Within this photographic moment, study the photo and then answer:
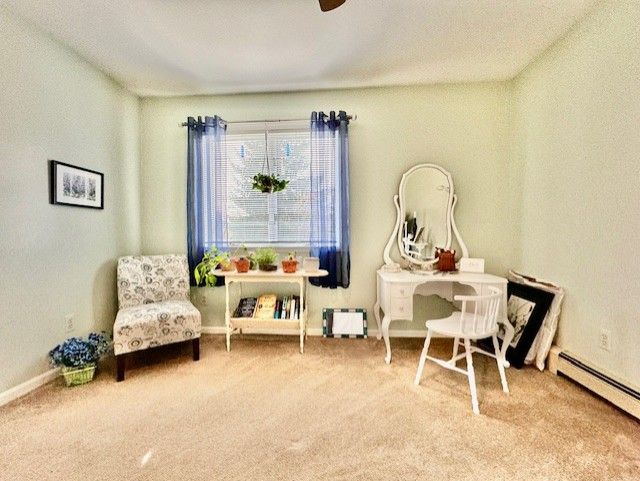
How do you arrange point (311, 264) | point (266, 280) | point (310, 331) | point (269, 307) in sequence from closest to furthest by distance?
1. point (266, 280)
2. point (311, 264)
3. point (269, 307)
4. point (310, 331)

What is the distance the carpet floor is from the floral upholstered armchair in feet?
0.79

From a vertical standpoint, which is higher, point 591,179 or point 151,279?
point 591,179

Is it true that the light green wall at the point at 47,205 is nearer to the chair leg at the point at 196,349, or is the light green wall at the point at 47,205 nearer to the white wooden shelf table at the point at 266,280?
the chair leg at the point at 196,349

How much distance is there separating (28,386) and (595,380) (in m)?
3.71

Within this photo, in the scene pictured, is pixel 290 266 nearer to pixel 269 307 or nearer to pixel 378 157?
pixel 269 307

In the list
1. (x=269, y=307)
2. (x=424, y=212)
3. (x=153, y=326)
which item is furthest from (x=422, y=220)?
(x=153, y=326)

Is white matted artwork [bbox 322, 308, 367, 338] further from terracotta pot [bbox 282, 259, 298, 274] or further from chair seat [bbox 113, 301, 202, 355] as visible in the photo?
chair seat [bbox 113, 301, 202, 355]

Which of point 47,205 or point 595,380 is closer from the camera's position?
point 595,380

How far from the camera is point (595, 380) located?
2072 mm

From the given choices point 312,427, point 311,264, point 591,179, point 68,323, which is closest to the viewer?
point 312,427

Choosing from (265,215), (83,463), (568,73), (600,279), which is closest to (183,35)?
(265,215)

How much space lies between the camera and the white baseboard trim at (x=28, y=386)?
2053mm

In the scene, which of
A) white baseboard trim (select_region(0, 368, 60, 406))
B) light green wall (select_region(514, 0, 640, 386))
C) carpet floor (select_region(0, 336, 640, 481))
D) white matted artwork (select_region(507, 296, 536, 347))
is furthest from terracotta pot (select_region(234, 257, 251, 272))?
light green wall (select_region(514, 0, 640, 386))

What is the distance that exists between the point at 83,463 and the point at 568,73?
379 cm
